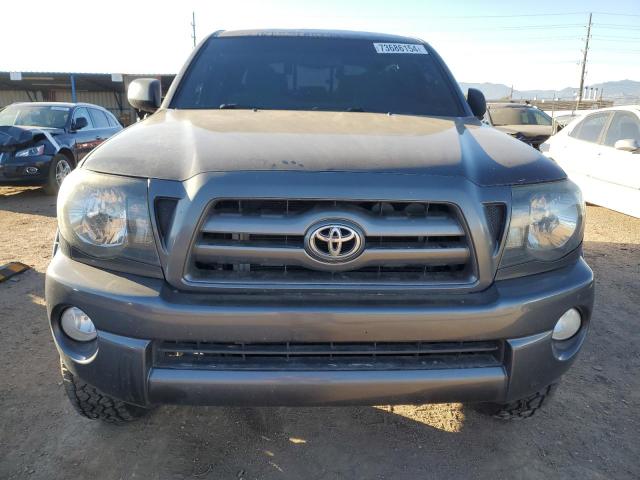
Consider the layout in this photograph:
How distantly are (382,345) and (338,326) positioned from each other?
0.21 metres

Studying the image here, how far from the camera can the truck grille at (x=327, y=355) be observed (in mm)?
1789

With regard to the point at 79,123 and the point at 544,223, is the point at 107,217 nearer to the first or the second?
the point at 544,223

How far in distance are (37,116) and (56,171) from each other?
141 cm

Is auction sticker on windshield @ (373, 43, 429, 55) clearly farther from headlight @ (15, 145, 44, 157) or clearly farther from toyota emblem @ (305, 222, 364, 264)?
headlight @ (15, 145, 44, 157)

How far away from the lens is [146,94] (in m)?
3.19

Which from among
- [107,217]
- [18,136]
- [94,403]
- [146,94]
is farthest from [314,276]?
[18,136]

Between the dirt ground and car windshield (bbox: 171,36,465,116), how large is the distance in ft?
5.72

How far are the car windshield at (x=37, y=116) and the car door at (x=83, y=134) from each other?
0.18 m

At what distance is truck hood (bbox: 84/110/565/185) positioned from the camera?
1.85 metres

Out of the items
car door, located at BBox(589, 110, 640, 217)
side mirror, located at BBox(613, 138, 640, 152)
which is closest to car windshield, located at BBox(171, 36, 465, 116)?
side mirror, located at BBox(613, 138, 640, 152)

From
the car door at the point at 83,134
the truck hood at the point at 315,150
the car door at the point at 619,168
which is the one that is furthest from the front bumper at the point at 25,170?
the car door at the point at 619,168

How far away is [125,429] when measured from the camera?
2.46 m

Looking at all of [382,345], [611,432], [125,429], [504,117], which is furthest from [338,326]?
[504,117]

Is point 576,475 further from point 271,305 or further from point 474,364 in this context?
point 271,305
